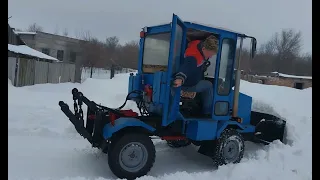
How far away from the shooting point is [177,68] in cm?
530

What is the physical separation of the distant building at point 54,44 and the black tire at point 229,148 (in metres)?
30.8

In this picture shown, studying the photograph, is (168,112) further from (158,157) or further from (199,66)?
(158,157)

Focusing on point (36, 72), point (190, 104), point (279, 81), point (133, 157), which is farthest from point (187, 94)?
point (279, 81)

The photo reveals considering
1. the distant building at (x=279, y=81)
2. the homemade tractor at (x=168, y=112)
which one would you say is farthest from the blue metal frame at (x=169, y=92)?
the distant building at (x=279, y=81)

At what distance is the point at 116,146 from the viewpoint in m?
4.90

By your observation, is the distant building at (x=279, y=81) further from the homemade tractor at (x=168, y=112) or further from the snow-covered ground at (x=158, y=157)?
the homemade tractor at (x=168, y=112)

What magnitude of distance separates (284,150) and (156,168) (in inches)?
101

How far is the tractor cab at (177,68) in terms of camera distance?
516cm

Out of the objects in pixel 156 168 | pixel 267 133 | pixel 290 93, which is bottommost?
pixel 156 168

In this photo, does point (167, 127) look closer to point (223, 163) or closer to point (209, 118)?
point (209, 118)

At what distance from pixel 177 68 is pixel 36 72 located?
671 inches

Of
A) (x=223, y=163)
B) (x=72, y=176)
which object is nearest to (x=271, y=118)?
(x=223, y=163)

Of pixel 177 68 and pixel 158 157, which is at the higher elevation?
pixel 177 68

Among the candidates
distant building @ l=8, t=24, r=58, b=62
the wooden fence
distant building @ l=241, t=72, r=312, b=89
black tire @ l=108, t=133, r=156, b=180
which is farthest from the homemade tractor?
distant building @ l=8, t=24, r=58, b=62
